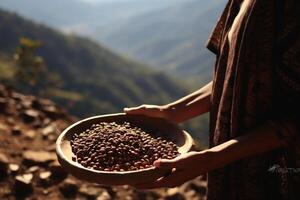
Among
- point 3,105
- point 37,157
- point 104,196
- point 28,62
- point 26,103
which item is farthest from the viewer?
point 28,62

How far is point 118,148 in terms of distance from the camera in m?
3.32

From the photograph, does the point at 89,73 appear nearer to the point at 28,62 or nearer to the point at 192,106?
the point at 28,62

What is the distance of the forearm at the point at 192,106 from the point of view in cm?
350

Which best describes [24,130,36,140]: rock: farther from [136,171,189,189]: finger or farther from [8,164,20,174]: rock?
[136,171,189,189]: finger

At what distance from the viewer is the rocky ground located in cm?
572

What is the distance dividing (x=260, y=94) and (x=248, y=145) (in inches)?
11.9

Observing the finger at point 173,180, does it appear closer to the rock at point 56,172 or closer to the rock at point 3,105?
the rock at point 56,172

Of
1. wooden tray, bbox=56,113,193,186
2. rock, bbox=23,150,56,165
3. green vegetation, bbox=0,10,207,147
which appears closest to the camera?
wooden tray, bbox=56,113,193,186

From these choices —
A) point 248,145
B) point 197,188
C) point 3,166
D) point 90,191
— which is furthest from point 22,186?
point 248,145

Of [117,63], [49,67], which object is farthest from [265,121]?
[117,63]

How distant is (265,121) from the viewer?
2535mm

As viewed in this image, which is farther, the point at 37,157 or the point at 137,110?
the point at 37,157

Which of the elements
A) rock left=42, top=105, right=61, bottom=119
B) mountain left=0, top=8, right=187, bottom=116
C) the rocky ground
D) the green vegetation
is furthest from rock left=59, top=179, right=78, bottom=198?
mountain left=0, top=8, right=187, bottom=116

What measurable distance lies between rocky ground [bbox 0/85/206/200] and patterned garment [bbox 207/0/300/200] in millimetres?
3155
